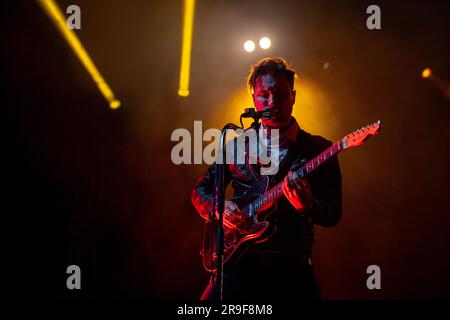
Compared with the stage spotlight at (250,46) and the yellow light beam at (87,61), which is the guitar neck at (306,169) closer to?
the stage spotlight at (250,46)

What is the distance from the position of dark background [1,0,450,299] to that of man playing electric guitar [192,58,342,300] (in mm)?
1302

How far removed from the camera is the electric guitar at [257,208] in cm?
248

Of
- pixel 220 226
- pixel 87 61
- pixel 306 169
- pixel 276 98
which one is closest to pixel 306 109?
pixel 276 98

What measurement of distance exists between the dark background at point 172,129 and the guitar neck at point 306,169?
1.50 meters

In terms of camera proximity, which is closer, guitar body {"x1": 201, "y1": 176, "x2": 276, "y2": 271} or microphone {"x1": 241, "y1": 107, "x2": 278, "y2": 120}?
microphone {"x1": 241, "y1": 107, "x2": 278, "y2": 120}

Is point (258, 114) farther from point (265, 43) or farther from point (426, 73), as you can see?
point (426, 73)

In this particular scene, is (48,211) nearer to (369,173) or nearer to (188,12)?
(188,12)

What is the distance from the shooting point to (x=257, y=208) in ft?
8.81

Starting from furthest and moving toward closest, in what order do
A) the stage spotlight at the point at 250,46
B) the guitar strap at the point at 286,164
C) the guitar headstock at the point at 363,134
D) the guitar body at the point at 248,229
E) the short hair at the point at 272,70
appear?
the stage spotlight at the point at 250,46 < the short hair at the point at 272,70 < the guitar strap at the point at 286,164 < the guitar body at the point at 248,229 < the guitar headstock at the point at 363,134

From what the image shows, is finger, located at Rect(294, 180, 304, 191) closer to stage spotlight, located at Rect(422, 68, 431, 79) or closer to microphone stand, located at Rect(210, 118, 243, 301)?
microphone stand, located at Rect(210, 118, 243, 301)

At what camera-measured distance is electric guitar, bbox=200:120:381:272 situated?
2479 mm

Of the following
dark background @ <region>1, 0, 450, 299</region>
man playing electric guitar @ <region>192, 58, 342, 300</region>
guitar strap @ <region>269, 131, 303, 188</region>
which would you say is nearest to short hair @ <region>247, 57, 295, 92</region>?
man playing electric guitar @ <region>192, 58, 342, 300</region>

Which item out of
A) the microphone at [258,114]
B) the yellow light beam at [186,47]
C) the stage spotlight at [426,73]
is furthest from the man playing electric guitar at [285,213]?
the stage spotlight at [426,73]

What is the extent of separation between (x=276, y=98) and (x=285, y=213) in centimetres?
83
